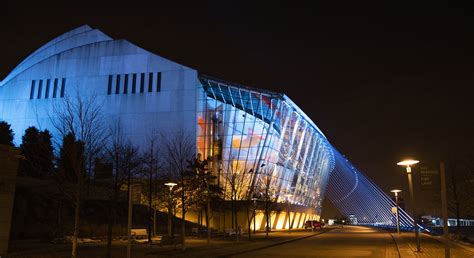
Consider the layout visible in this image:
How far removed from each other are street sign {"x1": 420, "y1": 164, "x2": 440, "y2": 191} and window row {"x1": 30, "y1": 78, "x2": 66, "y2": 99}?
217ft

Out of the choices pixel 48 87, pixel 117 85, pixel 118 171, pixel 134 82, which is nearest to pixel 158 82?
pixel 134 82

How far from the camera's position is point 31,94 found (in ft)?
232

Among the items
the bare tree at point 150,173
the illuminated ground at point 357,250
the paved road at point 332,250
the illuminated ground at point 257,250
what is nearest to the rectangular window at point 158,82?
the bare tree at point 150,173

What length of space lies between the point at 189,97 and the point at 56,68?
25048 millimetres

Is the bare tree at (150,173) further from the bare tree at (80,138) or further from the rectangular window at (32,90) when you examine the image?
the rectangular window at (32,90)

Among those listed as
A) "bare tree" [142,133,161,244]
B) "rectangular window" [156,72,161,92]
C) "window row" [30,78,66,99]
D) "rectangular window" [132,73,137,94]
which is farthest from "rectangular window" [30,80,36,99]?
"bare tree" [142,133,161,244]

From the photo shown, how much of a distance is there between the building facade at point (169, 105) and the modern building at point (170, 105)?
152mm

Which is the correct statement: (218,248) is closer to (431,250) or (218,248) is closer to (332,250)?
(332,250)

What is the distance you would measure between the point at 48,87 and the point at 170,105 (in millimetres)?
22851

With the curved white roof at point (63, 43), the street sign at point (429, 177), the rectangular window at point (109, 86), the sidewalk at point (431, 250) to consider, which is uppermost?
the curved white roof at point (63, 43)

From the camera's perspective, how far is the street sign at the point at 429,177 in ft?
38.5

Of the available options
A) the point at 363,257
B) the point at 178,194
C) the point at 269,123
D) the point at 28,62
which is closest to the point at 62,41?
the point at 28,62

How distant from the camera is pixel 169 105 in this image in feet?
210

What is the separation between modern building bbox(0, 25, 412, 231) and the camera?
61562mm
